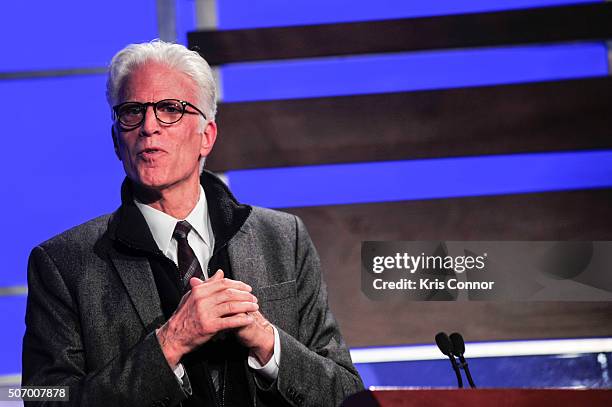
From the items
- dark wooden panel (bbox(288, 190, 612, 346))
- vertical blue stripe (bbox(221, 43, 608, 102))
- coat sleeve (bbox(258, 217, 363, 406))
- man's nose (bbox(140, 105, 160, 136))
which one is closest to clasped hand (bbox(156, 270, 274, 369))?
coat sleeve (bbox(258, 217, 363, 406))

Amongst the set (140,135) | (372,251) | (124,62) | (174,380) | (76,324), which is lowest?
(174,380)

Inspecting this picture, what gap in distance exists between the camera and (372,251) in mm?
2699

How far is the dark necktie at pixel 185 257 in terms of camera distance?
2.11 meters

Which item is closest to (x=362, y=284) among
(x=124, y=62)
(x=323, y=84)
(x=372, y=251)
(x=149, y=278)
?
(x=372, y=251)

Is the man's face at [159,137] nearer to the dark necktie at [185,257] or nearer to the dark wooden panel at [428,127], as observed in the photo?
the dark necktie at [185,257]

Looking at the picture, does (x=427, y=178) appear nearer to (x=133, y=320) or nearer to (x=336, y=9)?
(x=336, y=9)

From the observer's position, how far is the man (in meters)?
1.89

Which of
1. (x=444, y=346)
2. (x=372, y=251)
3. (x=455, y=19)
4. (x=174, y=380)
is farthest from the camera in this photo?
(x=455, y=19)

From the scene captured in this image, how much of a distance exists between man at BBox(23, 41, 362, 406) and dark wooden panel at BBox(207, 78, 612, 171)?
599 millimetres

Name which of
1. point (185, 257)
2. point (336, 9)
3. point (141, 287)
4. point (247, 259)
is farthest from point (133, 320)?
point (336, 9)

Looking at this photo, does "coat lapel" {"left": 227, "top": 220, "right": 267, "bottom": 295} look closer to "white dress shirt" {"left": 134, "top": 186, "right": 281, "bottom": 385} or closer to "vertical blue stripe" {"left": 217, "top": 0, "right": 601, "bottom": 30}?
"white dress shirt" {"left": 134, "top": 186, "right": 281, "bottom": 385}

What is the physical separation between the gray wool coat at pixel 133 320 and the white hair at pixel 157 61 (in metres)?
0.27

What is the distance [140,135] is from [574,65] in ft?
5.06

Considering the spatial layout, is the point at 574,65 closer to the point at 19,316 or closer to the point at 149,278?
the point at 149,278
